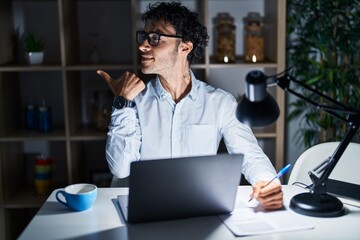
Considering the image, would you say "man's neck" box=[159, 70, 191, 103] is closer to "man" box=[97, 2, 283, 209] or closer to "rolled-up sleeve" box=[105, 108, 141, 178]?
"man" box=[97, 2, 283, 209]

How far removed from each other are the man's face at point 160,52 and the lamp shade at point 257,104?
2.73 ft

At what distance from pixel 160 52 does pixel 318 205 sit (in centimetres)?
100

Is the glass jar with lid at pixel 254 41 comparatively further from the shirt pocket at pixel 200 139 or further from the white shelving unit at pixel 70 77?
the shirt pocket at pixel 200 139

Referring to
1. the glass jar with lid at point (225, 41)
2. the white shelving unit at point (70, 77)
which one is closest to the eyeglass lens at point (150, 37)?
the white shelving unit at point (70, 77)

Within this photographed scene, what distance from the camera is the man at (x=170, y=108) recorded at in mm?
2309

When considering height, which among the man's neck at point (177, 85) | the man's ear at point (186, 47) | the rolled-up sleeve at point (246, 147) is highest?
the man's ear at point (186, 47)

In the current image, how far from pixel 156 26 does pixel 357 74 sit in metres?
1.42

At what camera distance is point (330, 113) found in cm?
165

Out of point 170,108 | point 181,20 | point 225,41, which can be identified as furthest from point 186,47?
point 225,41

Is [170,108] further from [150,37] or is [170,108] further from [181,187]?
[181,187]

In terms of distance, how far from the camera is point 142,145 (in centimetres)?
245

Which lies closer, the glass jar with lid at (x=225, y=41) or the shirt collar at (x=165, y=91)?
the shirt collar at (x=165, y=91)

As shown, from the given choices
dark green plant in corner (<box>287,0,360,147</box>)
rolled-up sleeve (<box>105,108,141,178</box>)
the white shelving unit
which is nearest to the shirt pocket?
rolled-up sleeve (<box>105,108,141,178</box>)

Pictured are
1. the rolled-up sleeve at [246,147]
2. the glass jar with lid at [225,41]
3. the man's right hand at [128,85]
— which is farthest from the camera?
the glass jar with lid at [225,41]
